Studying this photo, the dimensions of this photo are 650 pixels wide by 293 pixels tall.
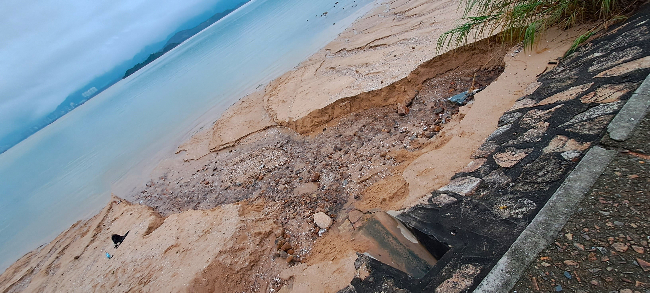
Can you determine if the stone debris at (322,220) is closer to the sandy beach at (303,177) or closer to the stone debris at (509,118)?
the sandy beach at (303,177)

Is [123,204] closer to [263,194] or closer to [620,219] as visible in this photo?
[263,194]

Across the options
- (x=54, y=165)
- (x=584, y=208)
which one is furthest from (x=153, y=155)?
(x=584, y=208)

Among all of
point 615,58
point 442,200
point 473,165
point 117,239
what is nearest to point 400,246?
point 442,200

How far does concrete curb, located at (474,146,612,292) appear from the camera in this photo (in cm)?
125

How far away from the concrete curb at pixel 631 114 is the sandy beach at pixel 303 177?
1.04m

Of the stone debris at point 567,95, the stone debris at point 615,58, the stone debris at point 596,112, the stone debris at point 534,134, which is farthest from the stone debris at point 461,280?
the stone debris at point 615,58

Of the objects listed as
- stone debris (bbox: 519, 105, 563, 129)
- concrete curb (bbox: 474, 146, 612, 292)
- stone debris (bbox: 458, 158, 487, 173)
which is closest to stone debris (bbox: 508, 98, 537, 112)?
stone debris (bbox: 519, 105, 563, 129)

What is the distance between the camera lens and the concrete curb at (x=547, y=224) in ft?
4.12

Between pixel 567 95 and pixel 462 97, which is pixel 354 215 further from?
pixel 462 97

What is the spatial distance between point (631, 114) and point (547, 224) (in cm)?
97

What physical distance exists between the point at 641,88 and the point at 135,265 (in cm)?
546

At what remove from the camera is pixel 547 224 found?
4.49 ft

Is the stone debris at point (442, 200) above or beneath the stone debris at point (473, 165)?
above

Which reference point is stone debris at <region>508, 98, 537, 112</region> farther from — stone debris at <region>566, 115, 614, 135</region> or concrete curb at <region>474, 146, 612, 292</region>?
concrete curb at <region>474, 146, 612, 292</region>
